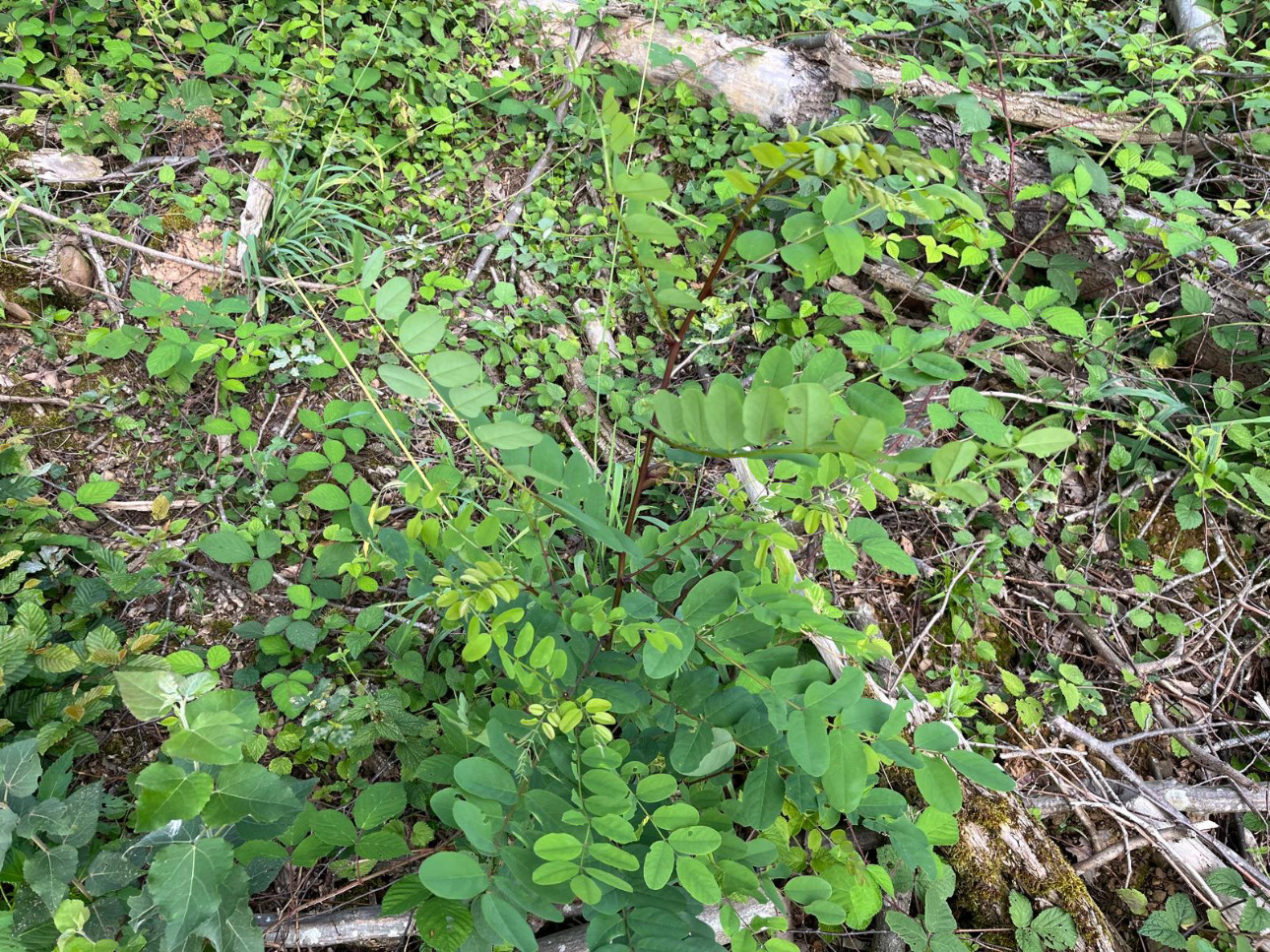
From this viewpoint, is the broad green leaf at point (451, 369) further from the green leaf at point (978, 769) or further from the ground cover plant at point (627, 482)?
the green leaf at point (978, 769)

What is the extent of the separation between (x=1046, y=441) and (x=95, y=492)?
248 cm

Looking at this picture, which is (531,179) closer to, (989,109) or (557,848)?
(989,109)

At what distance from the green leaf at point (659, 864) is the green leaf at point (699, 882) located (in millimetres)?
18

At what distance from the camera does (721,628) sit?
49.2 inches

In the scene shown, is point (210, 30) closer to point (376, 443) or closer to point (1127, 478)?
point (376, 443)

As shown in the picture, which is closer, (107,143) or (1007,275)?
(1007,275)

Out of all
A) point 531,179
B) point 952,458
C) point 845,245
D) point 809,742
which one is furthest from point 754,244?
point 531,179

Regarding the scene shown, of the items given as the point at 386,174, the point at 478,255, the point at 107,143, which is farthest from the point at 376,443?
the point at 107,143

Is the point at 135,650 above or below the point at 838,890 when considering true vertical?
below

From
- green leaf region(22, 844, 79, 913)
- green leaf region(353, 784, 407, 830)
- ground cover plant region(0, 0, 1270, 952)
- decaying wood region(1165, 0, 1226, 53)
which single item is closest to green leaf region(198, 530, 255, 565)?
ground cover plant region(0, 0, 1270, 952)

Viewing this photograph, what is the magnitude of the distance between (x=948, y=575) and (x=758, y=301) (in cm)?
129

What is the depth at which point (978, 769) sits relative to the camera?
3.48 feet

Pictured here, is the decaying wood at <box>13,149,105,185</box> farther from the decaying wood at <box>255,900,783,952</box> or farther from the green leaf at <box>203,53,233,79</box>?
the decaying wood at <box>255,900,783,952</box>

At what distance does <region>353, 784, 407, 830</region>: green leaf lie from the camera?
1340 mm
